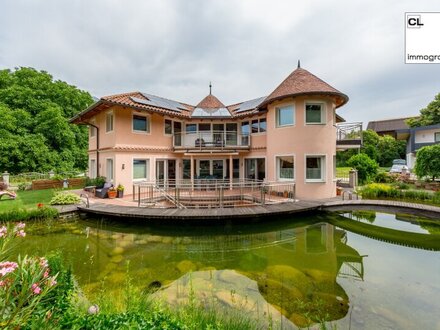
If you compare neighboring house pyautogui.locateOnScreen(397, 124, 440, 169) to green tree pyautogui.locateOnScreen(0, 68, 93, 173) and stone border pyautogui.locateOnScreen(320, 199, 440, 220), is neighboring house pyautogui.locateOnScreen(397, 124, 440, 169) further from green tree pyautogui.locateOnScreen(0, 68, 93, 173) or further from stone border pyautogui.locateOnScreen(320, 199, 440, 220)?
green tree pyautogui.locateOnScreen(0, 68, 93, 173)

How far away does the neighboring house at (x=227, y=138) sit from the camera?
1246 cm

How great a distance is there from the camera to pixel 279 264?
6.34 metres

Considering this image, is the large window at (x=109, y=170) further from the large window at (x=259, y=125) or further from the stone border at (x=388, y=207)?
the stone border at (x=388, y=207)

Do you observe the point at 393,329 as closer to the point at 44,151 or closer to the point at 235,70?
the point at 235,70

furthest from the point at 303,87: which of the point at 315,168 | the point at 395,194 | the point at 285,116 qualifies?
the point at 395,194

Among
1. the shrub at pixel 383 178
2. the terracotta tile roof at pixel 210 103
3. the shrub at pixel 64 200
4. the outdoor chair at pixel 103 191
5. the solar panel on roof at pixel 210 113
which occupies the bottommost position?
the shrub at pixel 64 200

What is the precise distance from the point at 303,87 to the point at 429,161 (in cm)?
1293

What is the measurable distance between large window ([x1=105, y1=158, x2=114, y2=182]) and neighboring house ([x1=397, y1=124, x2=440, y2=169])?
111ft

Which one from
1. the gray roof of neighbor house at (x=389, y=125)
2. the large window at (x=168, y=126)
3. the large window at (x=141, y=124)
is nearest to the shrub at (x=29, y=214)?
the large window at (x=141, y=124)

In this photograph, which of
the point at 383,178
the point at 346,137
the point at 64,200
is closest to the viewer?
the point at 64,200

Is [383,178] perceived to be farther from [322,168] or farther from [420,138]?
[420,138]

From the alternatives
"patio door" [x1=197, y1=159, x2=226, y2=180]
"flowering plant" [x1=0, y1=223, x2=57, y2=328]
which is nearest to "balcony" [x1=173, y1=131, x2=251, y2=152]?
"patio door" [x1=197, y1=159, x2=226, y2=180]

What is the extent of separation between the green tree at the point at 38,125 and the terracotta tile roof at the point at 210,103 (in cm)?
1686

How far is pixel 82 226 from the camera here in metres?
9.36
